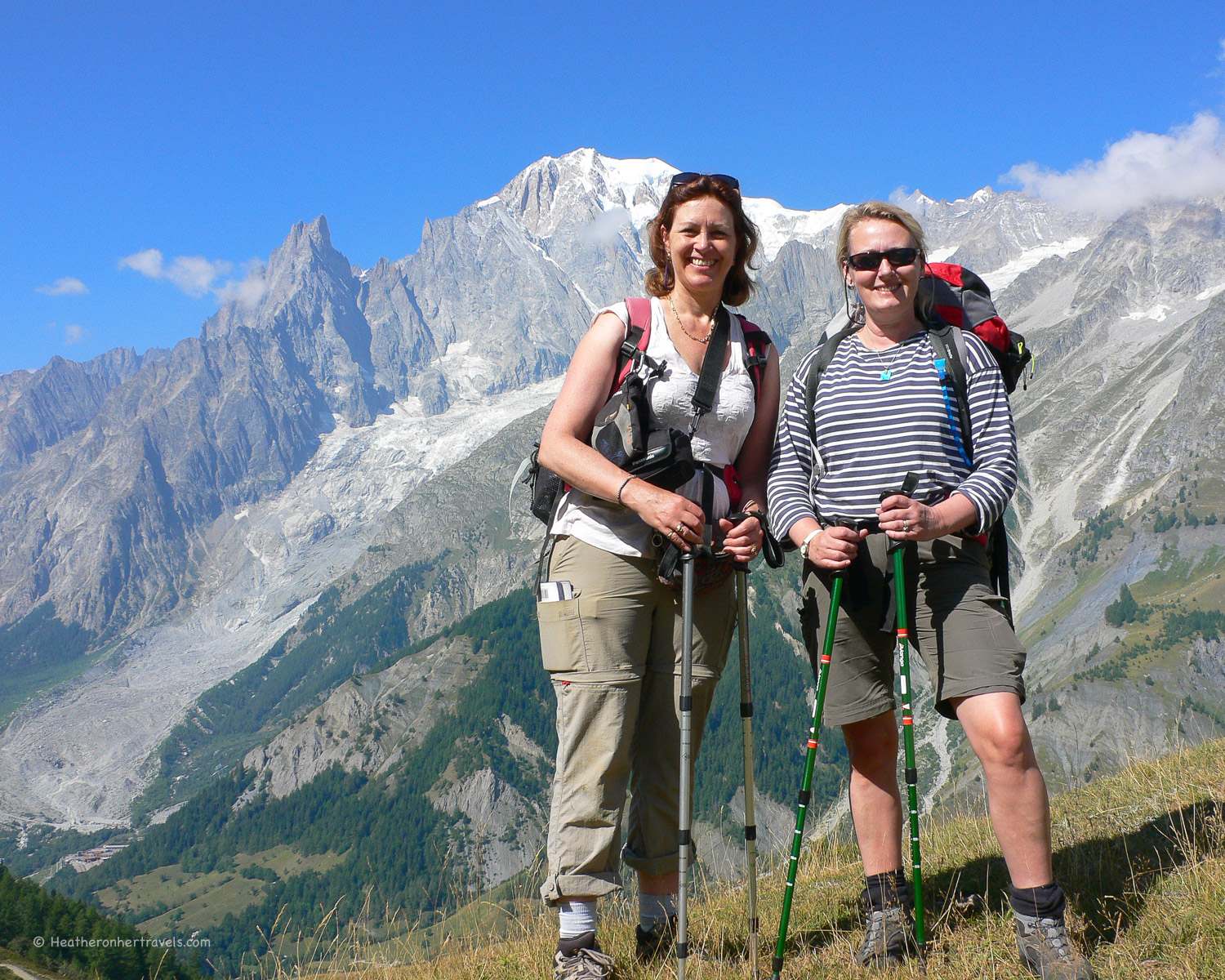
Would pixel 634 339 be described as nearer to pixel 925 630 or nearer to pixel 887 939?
pixel 925 630

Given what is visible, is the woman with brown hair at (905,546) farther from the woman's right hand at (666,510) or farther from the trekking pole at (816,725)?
the woman's right hand at (666,510)

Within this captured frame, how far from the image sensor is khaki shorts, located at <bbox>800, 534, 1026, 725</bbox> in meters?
4.65

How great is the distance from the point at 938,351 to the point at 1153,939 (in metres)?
3.45

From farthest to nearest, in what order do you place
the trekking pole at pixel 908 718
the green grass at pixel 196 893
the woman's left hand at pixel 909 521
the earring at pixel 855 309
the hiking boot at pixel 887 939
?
the green grass at pixel 196 893, the earring at pixel 855 309, the hiking boot at pixel 887 939, the trekking pole at pixel 908 718, the woman's left hand at pixel 909 521

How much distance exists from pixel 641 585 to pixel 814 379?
180 centimetres

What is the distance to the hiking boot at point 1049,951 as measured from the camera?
165 inches

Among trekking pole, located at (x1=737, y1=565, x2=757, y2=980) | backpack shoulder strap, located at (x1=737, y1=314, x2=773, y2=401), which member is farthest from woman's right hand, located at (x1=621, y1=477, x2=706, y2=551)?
backpack shoulder strap, located at (x1=737, y1=314, x2=773, y2=401)

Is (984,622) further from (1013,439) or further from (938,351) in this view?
(938,351)

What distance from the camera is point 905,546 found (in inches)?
197

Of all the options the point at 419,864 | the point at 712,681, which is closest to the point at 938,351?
the point at 712,681

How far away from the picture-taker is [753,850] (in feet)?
17.5

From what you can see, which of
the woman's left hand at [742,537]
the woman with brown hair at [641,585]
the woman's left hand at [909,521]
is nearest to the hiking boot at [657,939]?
the woman with brown hair at [641,585]

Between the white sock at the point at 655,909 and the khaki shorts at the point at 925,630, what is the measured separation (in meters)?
1.53

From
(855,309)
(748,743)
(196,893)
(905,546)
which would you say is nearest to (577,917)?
(748,743)
